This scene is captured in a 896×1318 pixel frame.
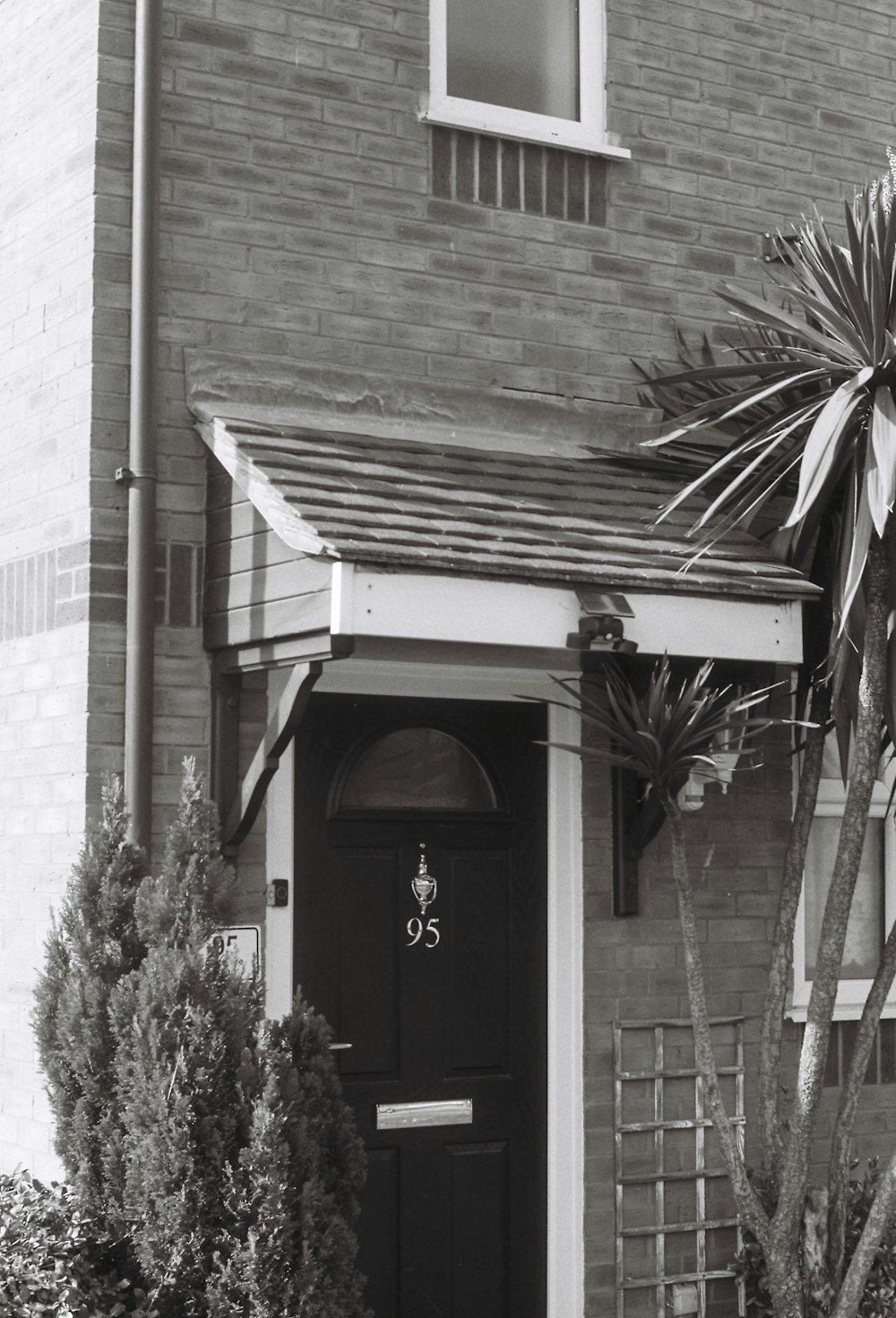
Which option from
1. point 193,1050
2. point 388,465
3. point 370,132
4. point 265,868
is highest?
point 370,132

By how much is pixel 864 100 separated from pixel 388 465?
9.90ft

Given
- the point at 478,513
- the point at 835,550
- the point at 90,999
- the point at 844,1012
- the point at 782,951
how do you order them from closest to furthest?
the point at 90,999, the point at 478,513, the point at 835,550, the point at 782,951, the point at 844,1012

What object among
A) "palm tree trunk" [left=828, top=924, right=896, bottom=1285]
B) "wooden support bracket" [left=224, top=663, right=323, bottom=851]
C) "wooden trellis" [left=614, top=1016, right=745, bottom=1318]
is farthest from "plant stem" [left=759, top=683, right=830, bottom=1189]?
"wooden support bracket" [left=224, top=663, right=323, bottom=851]

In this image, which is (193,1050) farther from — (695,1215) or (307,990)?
(695,1215)

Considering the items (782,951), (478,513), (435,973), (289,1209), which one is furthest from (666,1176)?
(478,513)

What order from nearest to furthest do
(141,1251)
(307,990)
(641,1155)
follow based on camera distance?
(141,1251), (307,990), (641,1155)

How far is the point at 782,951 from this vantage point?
573 cm

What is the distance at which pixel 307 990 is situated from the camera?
5.57 metres

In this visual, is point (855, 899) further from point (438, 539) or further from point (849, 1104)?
point (438, 539)

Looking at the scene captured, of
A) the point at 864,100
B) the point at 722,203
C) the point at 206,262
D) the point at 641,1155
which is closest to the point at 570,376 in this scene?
the point at 722,203

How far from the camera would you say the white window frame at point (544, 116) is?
6.00 metres

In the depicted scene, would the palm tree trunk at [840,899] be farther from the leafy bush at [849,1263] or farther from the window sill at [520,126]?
the window sill at [520,126]

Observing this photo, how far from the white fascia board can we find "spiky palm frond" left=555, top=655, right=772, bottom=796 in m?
0.13

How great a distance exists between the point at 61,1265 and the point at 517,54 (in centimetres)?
438
